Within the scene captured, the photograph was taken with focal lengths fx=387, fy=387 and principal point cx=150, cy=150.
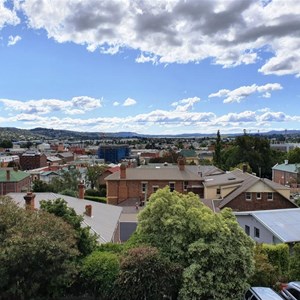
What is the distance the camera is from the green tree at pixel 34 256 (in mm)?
13508

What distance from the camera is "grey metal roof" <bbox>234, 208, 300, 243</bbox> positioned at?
26250 millimetres

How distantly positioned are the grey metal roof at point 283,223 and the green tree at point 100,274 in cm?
1441

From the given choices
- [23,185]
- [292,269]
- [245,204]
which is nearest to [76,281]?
[292,269]

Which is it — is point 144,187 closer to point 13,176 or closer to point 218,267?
point 13,176

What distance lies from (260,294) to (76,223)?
27.3 ft

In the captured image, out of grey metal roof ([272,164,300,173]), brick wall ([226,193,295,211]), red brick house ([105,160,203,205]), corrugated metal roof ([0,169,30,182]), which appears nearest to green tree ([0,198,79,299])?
brick wall ([226,193,295,211])

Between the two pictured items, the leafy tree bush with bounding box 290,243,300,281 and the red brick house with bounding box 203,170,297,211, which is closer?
the leafy tree bush with bounding box 290,243,300,281

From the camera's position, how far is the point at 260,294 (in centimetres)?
1535

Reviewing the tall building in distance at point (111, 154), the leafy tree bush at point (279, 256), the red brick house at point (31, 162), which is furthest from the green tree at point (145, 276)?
the tall building in distance at point (111, 154)

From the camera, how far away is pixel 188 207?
17.7m

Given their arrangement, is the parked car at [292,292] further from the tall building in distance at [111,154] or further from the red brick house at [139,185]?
the tall building in distance at [111,154]

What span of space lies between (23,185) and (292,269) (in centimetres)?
6797

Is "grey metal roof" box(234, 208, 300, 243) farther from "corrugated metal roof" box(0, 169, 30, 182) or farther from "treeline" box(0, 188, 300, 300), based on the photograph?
"corrugated metal roof" box(0, 169, 30, 182)

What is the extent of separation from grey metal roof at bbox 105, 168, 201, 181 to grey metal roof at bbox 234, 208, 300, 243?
2116 centimetres
